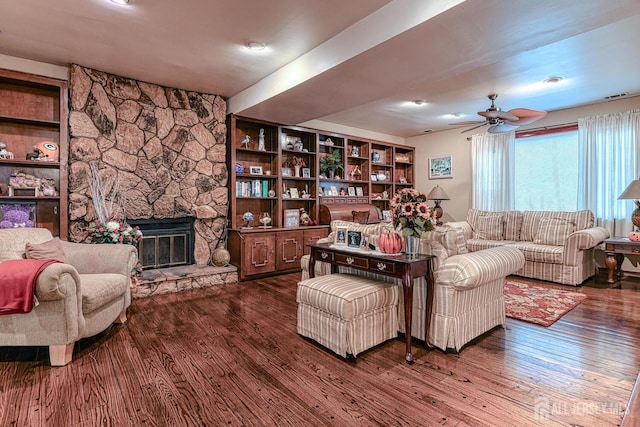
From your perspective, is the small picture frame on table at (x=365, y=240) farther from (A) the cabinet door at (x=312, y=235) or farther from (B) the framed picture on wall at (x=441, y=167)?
(B) the framed picture on wall at (x=441, y=167)

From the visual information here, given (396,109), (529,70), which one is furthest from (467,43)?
(396,109)

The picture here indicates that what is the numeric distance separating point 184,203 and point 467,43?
150 inches

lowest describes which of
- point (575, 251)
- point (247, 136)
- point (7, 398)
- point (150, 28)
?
point (7, 398)

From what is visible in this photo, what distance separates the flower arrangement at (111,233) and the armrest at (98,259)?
1.67ft

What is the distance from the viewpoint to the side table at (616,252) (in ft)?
13.5

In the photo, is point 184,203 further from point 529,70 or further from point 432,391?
point 529,70

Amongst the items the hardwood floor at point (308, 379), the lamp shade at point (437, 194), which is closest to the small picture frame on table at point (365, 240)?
the hardwood floor at point (308, 379)

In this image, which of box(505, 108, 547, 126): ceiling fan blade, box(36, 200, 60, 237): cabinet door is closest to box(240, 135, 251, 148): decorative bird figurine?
box(36, 200, 60, 237): cabinet door

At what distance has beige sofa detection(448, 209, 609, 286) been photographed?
432 centimetres

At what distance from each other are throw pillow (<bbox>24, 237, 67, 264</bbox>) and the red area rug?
4.10 meters

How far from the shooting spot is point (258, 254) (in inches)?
187

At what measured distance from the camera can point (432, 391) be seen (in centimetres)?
195

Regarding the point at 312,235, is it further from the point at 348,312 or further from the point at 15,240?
the point at 15,240

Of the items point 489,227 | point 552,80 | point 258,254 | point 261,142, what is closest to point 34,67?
point 261,142
